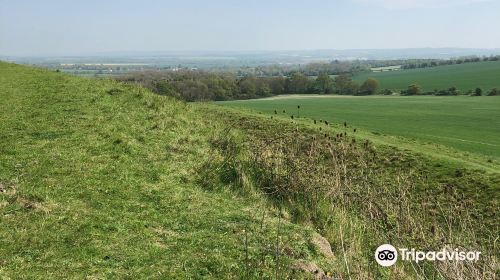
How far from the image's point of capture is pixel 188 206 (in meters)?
9.63

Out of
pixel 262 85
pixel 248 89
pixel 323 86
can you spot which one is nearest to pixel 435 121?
pixel 248 89

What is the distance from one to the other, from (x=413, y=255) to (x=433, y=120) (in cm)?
4503

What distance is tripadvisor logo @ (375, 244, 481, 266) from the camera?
6.03m

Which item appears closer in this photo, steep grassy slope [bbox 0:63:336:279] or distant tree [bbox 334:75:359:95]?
steep grassy slope [bbox 0:63:336:279]

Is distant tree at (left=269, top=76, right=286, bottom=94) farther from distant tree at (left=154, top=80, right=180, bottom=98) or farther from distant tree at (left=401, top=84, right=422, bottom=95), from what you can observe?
distant tree at (left=154, top=80, right=180, bottom=98)

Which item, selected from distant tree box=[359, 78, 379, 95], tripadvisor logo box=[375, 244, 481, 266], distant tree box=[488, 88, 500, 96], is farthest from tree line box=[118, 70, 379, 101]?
tripadvisor logo box=[375, 244, 481, 266]

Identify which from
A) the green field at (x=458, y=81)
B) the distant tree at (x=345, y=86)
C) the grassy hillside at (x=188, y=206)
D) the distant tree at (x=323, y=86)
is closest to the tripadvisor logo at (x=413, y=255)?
the grassy hillside at (x=188, y=206)

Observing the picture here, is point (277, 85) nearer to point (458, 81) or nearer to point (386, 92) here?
point (386, 92)

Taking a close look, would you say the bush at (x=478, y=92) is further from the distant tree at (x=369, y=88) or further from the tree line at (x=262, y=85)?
the tree line at (x=262, y=85)

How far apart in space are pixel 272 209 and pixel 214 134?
6625 mm

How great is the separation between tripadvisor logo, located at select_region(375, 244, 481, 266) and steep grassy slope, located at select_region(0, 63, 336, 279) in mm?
1378

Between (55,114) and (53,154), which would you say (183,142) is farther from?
(55,114)

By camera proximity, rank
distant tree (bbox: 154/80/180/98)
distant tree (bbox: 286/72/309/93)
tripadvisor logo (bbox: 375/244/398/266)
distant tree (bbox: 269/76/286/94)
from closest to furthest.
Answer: tripadvisor logo (bbox: 375/244/398/266) < distant tree (bbox: 154/80/180/98) < distant tree (bbox: 269/76/286/94) < distant tree (bbox: 286/72/309/93)

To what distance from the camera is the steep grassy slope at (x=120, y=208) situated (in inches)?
269
